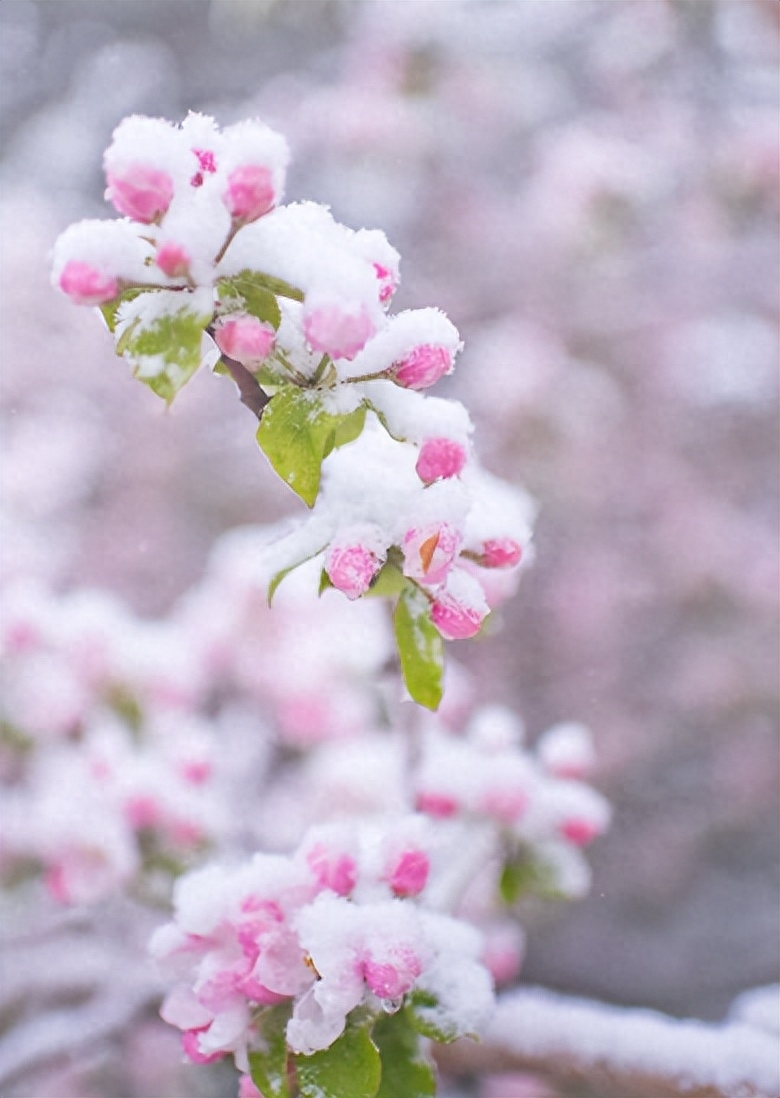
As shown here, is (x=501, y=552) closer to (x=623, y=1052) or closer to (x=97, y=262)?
(x=97, y=262)

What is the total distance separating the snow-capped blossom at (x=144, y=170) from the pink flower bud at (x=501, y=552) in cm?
22

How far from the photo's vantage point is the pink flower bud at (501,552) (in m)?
0.54

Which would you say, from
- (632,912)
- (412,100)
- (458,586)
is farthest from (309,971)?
(412,100)

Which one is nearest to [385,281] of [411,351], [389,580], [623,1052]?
[411,351]

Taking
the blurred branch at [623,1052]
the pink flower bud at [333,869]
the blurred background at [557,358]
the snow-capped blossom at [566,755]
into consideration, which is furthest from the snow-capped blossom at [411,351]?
the blurred background at [557,358]

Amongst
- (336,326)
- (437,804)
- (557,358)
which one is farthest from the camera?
(557,358)

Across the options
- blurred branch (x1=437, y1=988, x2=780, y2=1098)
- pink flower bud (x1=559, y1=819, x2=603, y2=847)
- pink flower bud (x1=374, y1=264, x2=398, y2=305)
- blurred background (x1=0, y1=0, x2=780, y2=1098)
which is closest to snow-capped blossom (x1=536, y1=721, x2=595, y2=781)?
pink flower bud (x1=559, y1=819, x2=603, y2=847)

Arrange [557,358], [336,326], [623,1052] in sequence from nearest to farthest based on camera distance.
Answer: [336,326] < [623,1052] < [557,358]

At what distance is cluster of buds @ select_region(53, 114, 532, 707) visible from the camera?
1.46ft

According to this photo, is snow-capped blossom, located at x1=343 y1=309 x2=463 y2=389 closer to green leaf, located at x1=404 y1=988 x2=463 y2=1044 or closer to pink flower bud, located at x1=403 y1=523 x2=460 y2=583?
pink flower bud, located at x1=403 y1=523 x2=460 y2=583

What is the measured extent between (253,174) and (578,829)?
709 millimetres

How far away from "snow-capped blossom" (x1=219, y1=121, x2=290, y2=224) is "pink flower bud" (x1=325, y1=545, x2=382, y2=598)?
0.15 metres

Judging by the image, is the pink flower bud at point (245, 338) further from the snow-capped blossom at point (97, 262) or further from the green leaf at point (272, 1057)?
the green leaf at point (272, 1057)

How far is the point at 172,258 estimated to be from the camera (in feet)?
1.44
